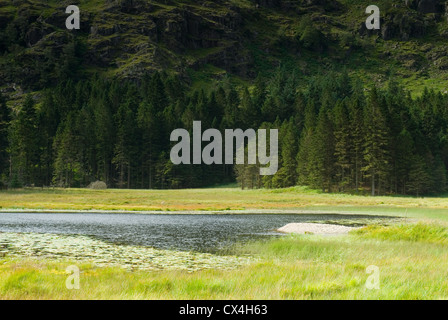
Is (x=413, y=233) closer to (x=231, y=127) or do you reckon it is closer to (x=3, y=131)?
(x=3, y=131)

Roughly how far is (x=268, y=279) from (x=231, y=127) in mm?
129406

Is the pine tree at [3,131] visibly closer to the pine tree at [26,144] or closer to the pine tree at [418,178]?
the pine tree at [26,144]

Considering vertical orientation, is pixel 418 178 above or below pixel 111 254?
above

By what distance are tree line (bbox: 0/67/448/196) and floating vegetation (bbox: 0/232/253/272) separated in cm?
7475

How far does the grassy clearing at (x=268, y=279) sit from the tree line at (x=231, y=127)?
7678 cm

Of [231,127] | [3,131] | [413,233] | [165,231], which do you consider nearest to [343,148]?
[231,127]

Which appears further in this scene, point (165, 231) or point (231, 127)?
point (231, 127)

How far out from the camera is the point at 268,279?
14.9 meters

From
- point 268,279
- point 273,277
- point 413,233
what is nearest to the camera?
point 268,279

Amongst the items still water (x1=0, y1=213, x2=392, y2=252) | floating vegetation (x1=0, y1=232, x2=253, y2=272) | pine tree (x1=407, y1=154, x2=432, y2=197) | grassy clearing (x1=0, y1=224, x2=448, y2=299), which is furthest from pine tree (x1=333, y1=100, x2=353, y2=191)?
floating vegetation (x1=0, y1=232, x2=253, y2=272)

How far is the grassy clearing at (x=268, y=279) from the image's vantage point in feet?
41.9

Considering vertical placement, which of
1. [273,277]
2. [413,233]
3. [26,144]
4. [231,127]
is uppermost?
[231,127]

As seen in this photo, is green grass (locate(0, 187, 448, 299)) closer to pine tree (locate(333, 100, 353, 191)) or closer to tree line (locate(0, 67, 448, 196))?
pine tree (locate(333, 100, 353, 191))
